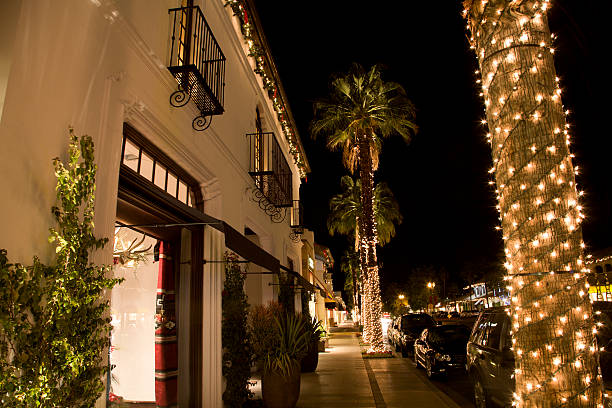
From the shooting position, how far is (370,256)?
60.7 ft

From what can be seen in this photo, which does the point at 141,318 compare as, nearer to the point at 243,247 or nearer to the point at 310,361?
the point at 243,247

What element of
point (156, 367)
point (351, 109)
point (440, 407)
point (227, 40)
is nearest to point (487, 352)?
point (440, 407)

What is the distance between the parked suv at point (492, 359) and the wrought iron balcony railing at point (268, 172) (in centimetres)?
572

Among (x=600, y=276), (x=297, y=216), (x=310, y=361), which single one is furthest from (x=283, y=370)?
(x=297, y=216)

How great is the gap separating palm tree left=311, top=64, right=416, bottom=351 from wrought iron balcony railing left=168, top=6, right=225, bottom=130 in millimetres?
12116

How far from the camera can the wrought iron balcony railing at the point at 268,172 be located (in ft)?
36.4

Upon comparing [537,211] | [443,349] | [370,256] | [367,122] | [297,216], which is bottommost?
[443,349]

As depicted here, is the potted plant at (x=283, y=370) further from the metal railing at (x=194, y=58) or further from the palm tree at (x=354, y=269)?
the palm tree at (x=354, y=269)

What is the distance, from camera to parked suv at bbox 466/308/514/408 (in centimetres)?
587

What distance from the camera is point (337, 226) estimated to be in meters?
32.3

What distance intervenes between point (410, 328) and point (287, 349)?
11.8 meters

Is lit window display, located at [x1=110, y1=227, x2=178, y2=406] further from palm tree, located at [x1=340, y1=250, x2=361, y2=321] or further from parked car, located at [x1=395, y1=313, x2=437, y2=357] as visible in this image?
palm tree, located at [x1=340, y1=250, x2=361, y2=321]

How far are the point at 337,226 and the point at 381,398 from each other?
76.4 feet

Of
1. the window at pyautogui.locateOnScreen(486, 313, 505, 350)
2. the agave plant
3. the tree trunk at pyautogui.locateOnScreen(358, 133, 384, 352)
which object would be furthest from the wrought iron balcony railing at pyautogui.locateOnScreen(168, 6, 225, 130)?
the tree trunk at pyautogui.locateOnScreen(358, 133, 384, 352)
